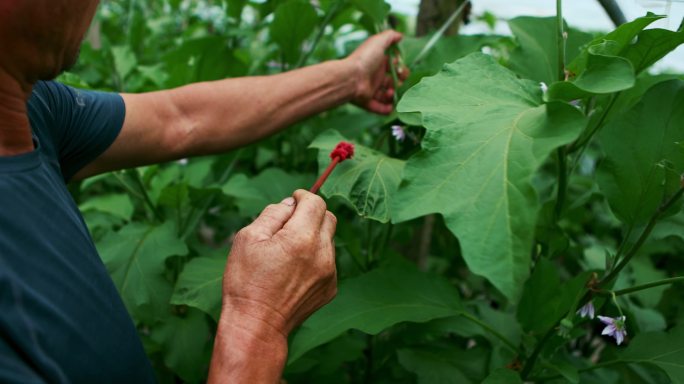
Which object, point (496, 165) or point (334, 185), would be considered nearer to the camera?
point (496, 165)

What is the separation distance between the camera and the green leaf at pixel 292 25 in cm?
146

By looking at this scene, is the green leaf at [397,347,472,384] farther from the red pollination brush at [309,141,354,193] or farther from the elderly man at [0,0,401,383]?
the red pollination brush at [309,141,354,193]

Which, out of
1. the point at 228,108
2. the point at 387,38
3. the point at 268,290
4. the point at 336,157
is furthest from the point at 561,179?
the point at 228,108

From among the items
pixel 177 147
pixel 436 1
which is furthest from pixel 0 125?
pixel 436 1

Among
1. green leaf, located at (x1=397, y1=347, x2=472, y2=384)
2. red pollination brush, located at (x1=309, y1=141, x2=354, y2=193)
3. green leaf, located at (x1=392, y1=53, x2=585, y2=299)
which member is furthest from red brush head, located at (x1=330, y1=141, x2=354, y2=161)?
green leaf, located at (x1=397, y1=347, x2=472, y2=384)

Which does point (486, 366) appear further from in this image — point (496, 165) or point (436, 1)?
point (436, 1)

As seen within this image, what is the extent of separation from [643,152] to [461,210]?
374mm

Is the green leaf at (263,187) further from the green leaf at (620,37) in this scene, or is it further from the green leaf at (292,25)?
the green leaf at (620,37)

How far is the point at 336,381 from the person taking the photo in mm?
1294

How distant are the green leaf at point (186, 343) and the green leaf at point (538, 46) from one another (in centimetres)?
76

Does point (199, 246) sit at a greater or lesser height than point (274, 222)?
lesser

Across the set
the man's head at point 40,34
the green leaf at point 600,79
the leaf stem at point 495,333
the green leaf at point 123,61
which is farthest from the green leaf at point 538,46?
the green leaf at point 123,61

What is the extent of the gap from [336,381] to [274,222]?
19.9 inches

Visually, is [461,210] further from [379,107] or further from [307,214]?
[379,107]
